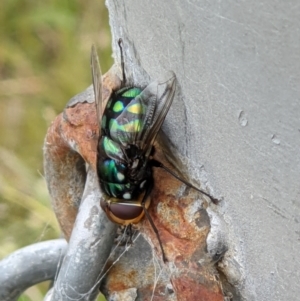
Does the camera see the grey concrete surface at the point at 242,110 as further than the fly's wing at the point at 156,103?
No

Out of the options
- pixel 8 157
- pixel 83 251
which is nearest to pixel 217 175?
pixel 83 251

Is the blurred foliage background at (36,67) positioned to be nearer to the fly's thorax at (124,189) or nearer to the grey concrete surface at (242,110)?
the fly's thorax at (124,189)

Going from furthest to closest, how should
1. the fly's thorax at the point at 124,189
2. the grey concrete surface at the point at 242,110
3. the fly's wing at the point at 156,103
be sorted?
the fly's thorax at the point at 124,189
the fly's wing at the point at 156,103
the grey concrete surface at the point at 242,110

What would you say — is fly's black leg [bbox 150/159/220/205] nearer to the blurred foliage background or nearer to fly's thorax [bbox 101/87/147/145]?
fly's thorax [bbox 101/87/147/145]

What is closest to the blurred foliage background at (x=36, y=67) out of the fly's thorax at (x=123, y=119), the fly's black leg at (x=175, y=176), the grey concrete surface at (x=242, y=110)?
the fly's thorax at (x=123, y=119)

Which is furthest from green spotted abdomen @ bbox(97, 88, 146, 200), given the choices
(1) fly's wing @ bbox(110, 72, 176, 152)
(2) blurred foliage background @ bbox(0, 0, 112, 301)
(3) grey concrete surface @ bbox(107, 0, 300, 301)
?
(2) blurred foliage background @ bbox(0, 0, 112, 301)

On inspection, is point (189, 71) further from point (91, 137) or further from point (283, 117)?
point (91, 137)
